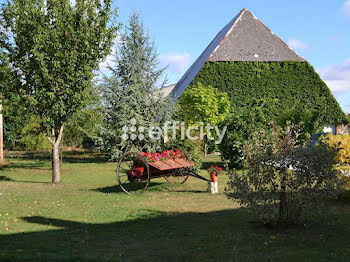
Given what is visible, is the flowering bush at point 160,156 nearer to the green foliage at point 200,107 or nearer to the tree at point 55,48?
the tree at point 55,48

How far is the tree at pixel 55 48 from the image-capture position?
1491 centimetres

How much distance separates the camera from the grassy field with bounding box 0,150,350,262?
5656 millimetres

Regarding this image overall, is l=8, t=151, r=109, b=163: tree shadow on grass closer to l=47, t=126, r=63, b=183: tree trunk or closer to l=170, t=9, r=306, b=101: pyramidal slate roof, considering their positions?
l=170, t=9, r=306, b=101: pyramidal slate roof

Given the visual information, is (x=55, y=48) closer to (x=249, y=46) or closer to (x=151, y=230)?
(x=151, y=230)

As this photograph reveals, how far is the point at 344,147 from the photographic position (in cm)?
941

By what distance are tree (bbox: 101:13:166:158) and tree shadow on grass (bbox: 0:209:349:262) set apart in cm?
1602

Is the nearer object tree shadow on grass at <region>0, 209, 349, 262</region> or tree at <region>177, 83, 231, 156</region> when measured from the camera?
tree shadow on grass at <region>0, 209, 349, 262</region>

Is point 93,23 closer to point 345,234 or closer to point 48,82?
point 48,82

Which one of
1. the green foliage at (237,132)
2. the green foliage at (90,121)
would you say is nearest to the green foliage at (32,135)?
the green foliage at (90,121)

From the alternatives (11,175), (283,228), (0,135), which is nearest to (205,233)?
(283,228)

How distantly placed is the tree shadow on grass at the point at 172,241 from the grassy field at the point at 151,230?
1 centimetres

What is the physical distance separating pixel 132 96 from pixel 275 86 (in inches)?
513

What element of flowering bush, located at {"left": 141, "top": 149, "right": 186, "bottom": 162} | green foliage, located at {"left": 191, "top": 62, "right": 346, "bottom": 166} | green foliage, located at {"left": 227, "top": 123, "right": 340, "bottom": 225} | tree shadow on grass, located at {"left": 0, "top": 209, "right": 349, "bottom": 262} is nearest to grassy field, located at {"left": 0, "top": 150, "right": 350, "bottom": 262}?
tree shadow on grass, located at {"left": 0, "top": 209, "right": 349, "bottom": 262}

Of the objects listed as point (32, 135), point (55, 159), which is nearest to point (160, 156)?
point (55, 159)
